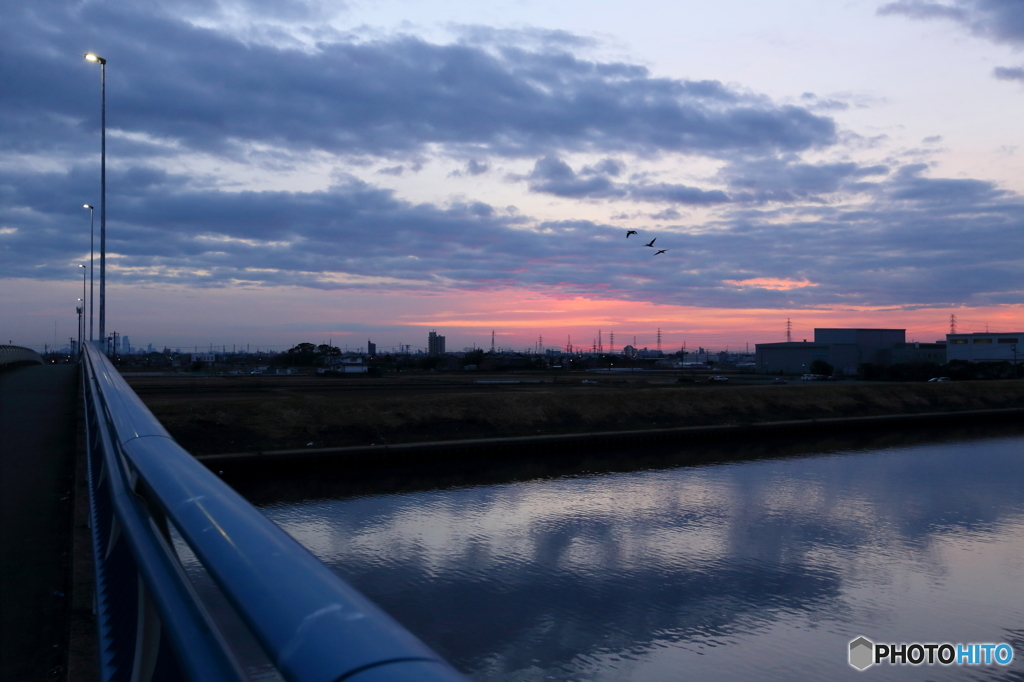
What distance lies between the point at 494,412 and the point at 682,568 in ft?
60.7

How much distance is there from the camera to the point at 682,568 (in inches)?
562

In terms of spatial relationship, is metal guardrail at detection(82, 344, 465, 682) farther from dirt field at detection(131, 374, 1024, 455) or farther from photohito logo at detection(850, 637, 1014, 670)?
dirt field at detection(131, 374, 1024, 455)

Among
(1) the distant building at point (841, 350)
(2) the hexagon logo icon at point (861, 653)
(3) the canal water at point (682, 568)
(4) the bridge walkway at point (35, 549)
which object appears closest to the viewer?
(4) the bridge walkway at point (35, 549)

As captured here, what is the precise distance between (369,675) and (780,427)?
38.7 m

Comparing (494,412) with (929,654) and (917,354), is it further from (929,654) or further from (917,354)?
(917,354)

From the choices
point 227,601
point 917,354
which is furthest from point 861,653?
point 917,354

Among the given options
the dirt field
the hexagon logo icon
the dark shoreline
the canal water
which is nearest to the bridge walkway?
the canal water

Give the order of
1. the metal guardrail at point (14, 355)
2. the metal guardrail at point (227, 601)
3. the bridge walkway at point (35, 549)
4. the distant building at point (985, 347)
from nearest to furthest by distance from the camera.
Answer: the metal guardrail at point (227, 601) < the bridge walkway at point (35, 549) < the metal guardrail at point (14, 355) < the distant building at point (985, 347)

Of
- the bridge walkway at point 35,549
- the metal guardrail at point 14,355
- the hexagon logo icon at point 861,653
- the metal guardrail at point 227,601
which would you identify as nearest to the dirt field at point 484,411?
the metal guardrail at point 14,355

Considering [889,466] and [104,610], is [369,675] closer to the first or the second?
[104,610]

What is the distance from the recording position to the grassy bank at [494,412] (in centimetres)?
2609

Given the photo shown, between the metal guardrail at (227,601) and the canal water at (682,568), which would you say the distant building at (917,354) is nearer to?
the canal water at (682,568)

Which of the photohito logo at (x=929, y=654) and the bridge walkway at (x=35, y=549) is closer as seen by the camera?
the bridge walkway at (x=35, y=549)

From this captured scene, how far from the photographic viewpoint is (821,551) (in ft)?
50.5
